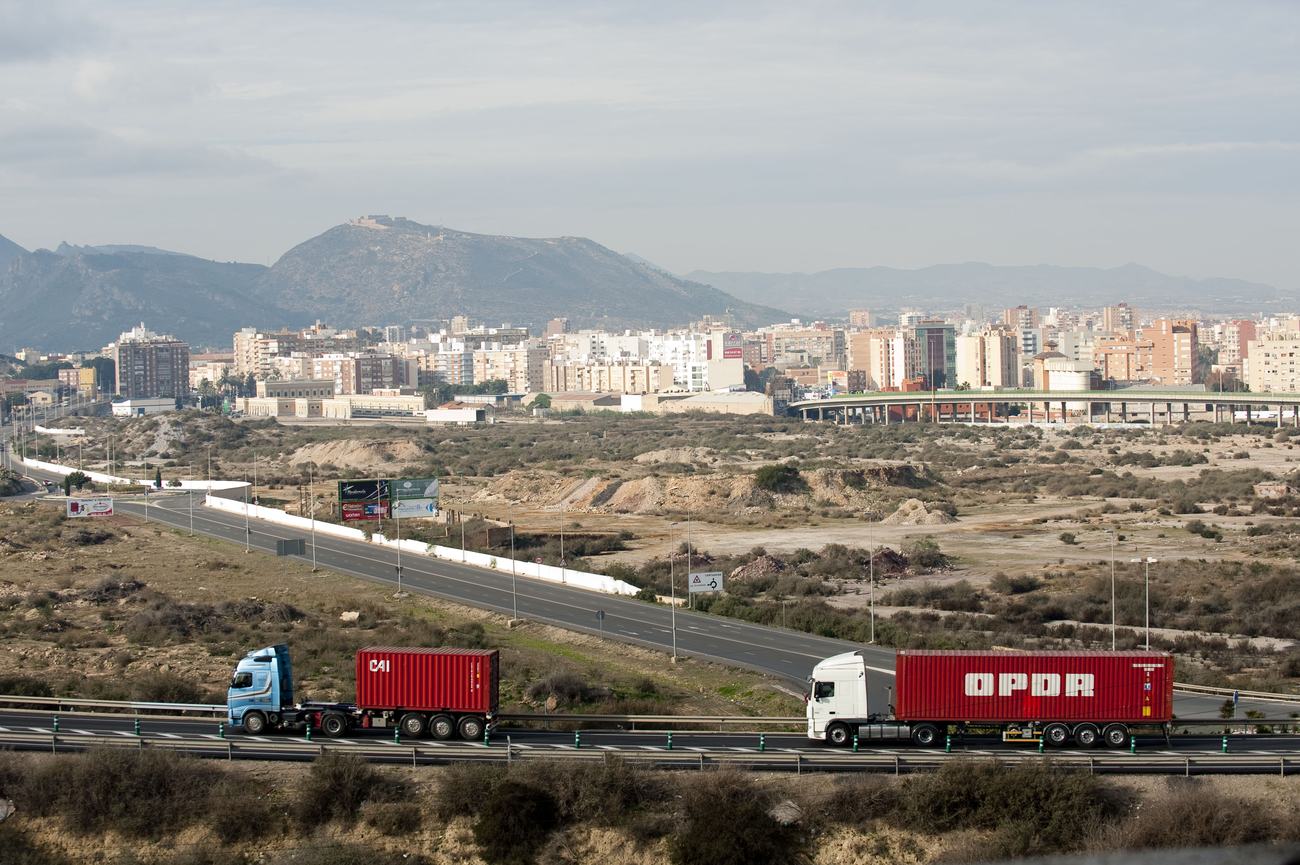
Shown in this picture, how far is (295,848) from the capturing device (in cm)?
3025

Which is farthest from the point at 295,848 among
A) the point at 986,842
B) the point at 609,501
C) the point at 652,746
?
the point at 609,501

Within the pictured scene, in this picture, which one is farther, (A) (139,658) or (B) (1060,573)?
(B) (1060,573)

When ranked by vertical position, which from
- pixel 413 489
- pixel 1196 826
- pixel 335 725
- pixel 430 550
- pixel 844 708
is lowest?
pixel 430 550

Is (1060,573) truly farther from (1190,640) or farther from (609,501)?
(609,501)

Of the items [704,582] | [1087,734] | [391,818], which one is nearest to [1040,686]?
[1087,734]

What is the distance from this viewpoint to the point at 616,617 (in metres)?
59.1

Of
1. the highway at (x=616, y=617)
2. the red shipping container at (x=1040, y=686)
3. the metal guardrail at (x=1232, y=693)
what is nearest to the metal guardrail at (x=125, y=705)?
the highway at (x=616, y=617)

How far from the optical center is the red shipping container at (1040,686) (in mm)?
33719

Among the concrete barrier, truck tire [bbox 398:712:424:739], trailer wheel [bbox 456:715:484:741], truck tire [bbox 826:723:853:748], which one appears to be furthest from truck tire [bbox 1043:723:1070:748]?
the concrete barrier

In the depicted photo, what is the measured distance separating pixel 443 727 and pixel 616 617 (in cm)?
2357

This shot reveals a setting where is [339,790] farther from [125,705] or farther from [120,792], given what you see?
[125,705]

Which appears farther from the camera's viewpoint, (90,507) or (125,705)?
(90,507)

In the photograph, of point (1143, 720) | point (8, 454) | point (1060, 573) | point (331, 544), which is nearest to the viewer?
point (1143, 720)

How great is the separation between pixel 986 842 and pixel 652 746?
8717 millimetres
